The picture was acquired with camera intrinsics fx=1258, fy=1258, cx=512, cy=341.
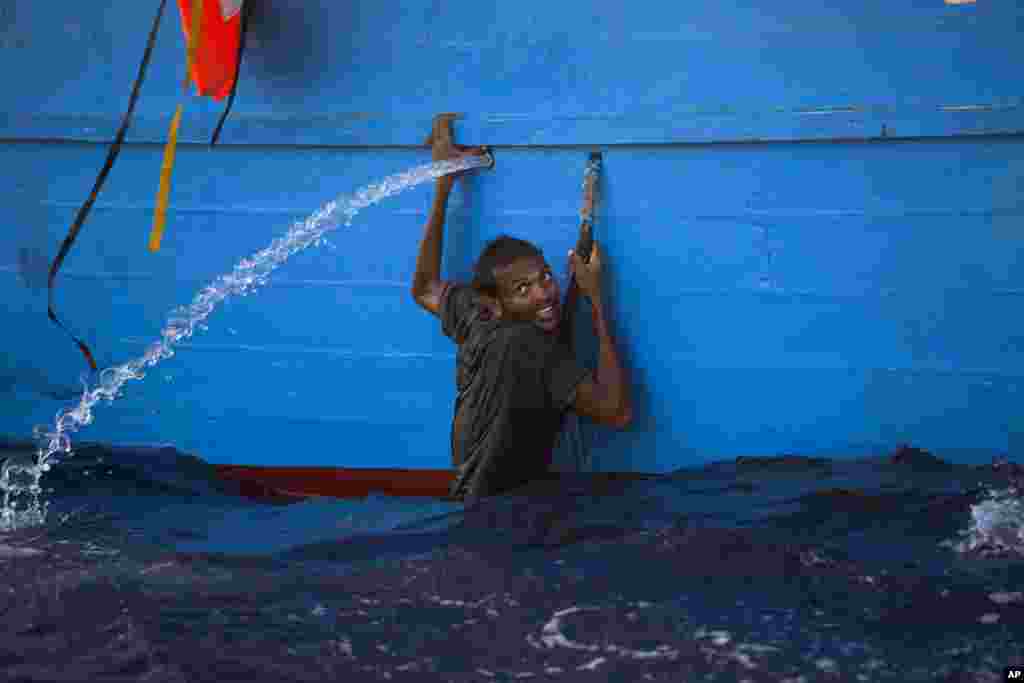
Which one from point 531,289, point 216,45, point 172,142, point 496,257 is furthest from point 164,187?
point 531,289

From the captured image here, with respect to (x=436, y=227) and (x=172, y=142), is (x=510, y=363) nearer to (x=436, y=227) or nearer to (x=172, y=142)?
(x=436, y=227)

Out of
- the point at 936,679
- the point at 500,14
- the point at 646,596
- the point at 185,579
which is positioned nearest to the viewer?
the point at 936,679

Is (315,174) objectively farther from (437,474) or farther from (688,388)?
(688,388)

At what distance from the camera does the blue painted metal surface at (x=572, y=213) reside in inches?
140

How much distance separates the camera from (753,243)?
3.73m

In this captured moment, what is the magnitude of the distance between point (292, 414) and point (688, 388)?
54.2 inches

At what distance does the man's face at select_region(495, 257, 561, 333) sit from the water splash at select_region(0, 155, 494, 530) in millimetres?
371

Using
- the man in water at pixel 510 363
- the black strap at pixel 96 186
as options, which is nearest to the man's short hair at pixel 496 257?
the man in water at pixel 510 363

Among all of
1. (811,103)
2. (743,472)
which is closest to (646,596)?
(743,472)

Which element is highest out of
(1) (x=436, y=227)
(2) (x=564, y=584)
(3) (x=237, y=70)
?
(3) (x=237, y=70)

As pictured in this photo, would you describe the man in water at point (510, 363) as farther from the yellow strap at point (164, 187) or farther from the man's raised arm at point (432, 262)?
the yellow strap at point (164, 187)

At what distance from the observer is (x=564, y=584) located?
9.85ft

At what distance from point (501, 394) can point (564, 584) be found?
0.87 m

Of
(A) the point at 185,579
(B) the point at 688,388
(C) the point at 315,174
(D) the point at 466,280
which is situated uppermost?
(C) the point at 315,174
